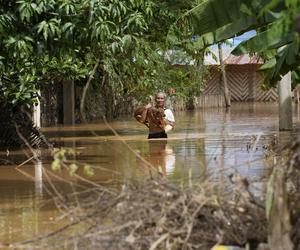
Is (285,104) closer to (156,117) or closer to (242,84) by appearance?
(156,117)

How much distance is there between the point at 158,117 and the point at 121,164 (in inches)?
219

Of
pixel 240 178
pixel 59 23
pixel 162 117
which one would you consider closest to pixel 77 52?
pixel 59 23

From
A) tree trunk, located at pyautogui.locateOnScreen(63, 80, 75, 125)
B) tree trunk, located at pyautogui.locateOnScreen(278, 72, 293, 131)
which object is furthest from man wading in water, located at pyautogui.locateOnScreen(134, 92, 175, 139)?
tree trunk, located at pyautogui.locateOnScreen(63, 80, 75, 125)

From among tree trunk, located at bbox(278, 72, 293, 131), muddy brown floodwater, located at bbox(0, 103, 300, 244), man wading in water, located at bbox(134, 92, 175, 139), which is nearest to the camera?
muddy brown floodwater, located at bbox(0, 103, 300, 244)

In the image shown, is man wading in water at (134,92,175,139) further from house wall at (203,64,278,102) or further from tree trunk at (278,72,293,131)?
house wall at (203,64,278,102)

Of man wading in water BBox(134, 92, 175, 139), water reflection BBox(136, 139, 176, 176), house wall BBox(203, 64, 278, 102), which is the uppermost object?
house wall BBox(203, 64, 278, 102)

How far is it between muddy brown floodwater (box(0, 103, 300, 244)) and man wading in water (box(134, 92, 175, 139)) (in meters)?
0.30

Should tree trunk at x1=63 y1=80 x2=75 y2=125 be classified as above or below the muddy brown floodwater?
above

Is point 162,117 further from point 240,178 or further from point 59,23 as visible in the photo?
point 240,178

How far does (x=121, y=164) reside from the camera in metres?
10.7

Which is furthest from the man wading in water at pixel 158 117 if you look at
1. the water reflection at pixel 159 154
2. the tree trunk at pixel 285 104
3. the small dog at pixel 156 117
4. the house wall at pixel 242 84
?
the house wall at pixel 242 84

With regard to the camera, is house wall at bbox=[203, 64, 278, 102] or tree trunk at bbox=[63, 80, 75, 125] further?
house wall at bbox=[203, 64, 278, 102]

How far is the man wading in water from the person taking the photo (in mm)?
16031

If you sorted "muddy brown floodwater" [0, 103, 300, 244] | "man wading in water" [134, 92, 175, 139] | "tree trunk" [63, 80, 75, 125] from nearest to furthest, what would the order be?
"muddy brown floodwater" [0, 103, 300, 244], "man wading in water" [134, 92, 175, 139], "tree trunk" [63, 80, 75, 125]
